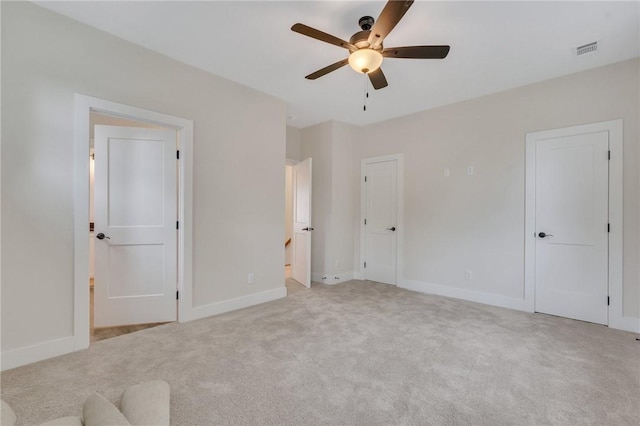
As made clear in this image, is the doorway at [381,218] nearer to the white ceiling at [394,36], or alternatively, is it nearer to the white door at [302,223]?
the white door at [302,223]

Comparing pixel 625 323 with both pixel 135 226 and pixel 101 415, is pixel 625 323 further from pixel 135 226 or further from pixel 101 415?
pixel 135 226

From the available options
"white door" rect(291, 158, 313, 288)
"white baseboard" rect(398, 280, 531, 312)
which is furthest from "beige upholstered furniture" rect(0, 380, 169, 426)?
"white baseboard" rect(398, 280, 531, 312)

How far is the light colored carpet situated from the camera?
67.5 inches

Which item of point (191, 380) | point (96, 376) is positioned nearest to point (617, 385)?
point (191, 380)

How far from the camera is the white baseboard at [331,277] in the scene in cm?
480

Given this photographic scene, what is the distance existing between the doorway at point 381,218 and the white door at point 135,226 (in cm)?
311

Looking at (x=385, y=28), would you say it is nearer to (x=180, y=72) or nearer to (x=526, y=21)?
(x=526, y=21)

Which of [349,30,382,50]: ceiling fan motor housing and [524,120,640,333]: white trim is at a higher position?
[349,30,382,50]: ceiling fan motor housing

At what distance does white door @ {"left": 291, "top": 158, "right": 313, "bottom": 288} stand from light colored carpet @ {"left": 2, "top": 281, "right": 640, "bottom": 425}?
143 centimetres

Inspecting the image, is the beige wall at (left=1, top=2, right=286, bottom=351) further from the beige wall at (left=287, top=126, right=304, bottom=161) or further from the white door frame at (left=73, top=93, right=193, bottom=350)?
the beige wall at (left=287, top=126, right=304, bottom=161)

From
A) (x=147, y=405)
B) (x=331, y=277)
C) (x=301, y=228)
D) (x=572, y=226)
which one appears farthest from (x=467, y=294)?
(x=147, y=405)

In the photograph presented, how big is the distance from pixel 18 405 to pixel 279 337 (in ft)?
5.74

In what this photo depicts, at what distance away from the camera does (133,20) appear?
94.6 inches

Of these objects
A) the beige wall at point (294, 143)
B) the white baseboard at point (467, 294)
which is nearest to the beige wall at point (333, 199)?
the beige wall at point (294, 143)
